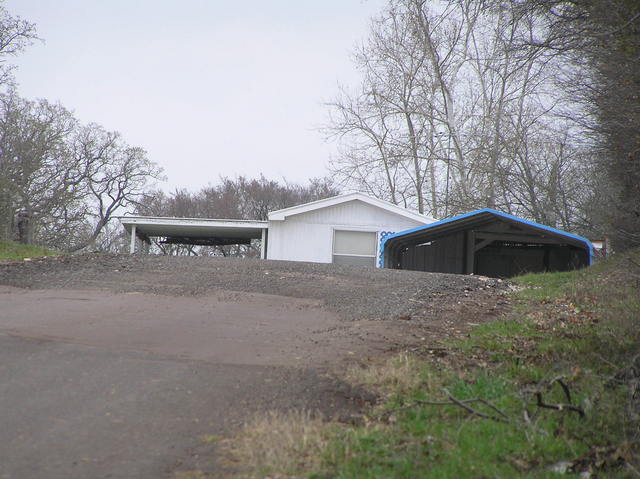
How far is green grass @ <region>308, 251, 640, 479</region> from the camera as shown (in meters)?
3.61

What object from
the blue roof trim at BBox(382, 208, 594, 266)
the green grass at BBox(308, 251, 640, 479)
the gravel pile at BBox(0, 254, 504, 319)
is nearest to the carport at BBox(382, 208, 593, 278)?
the blue roof trim at BBox(382, 208, 594, 266)

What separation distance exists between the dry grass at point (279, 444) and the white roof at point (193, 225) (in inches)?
682

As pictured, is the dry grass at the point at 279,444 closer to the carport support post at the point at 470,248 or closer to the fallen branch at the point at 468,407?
the fallen branch at the point at 468,407

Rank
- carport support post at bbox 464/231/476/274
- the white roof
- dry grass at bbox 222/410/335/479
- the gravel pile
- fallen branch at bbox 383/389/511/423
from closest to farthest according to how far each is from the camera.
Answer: dry grass at bbox 222/410/335/479
fallen branch at bbox 383/389/511/423
the gravel pile
carport support post at bbox 464/231/476/274
the white roof

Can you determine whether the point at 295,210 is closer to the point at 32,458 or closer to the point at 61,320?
the point at 61,320

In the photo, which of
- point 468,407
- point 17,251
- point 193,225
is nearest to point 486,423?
point 468,407

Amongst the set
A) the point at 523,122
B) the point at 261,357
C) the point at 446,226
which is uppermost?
the point at 523,122

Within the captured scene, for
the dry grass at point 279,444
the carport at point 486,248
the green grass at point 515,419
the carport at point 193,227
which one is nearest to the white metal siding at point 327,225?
the carport at point 486,248

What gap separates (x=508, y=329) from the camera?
699 centimetres

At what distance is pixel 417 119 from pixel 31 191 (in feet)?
61.0

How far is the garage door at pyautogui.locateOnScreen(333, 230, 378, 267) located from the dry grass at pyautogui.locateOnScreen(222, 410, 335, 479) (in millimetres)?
16510

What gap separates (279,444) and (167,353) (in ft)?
7.11

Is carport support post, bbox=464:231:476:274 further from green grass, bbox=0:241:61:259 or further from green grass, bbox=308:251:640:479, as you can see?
green grass, bbox=308:251:640:479

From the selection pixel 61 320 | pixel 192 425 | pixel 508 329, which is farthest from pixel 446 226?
pixel 192 425
